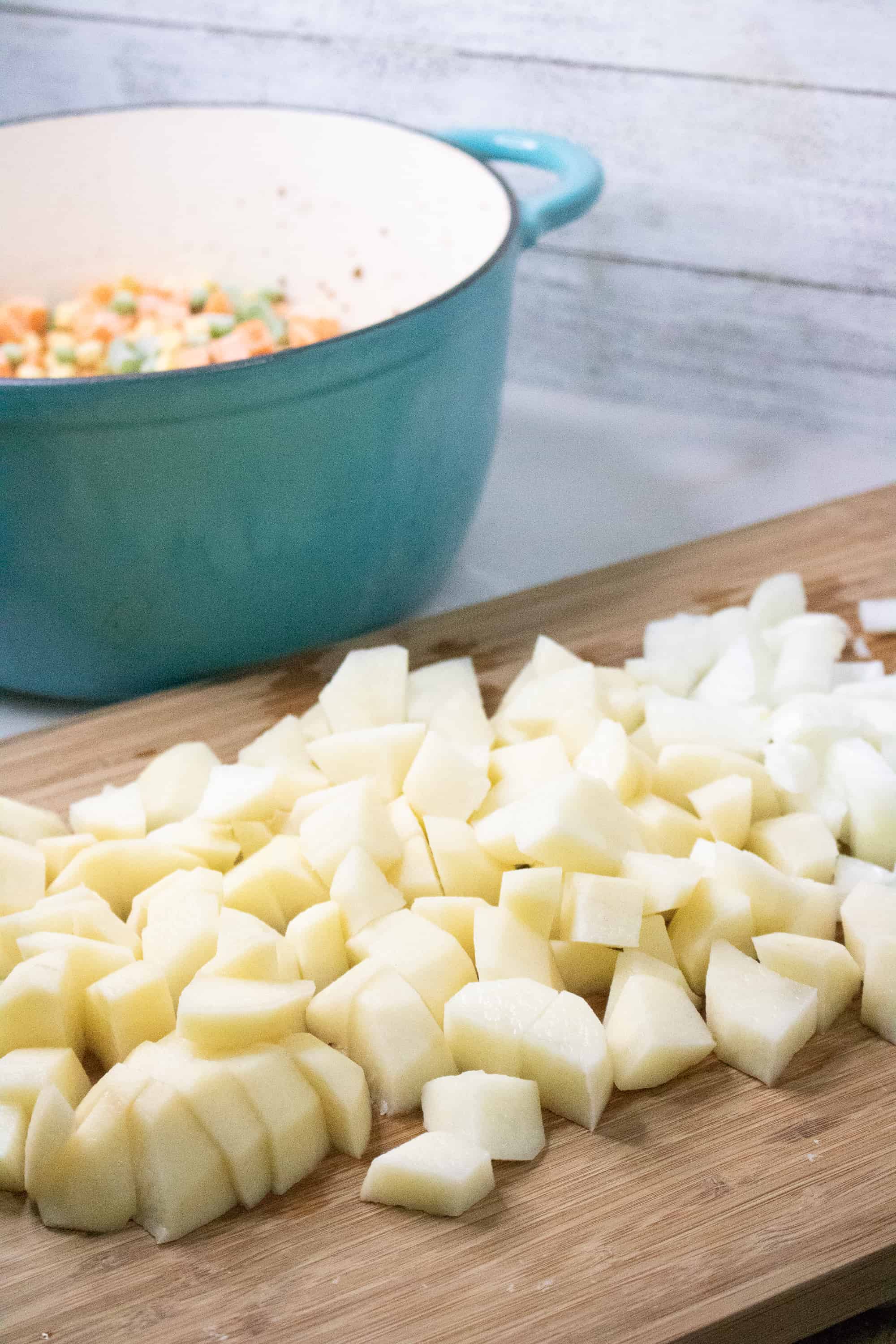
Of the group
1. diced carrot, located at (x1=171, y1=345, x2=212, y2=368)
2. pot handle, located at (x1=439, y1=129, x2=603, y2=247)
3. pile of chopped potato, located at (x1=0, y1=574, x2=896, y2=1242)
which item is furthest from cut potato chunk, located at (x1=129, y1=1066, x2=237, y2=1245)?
pot handle, located at (x1=439, y1=129, x2=603, y2=247)

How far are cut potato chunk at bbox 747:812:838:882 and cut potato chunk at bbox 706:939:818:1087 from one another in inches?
4.9

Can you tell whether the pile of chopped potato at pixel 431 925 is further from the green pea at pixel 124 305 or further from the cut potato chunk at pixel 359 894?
the green pea at pixel 124 305

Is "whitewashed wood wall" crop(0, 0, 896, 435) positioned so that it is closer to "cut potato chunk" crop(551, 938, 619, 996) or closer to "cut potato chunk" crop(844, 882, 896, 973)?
"cut potato chunk" crop(844, 882, 896, 973)

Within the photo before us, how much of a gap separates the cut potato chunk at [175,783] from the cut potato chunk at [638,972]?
0.44 meters

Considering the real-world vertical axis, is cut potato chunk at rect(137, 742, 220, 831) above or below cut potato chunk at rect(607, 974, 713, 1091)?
below

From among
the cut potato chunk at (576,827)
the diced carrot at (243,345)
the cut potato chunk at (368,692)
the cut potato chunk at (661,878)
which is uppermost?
the diced carrot at (243,345)

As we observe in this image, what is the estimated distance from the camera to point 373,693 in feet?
4.25

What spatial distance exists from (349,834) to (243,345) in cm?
67

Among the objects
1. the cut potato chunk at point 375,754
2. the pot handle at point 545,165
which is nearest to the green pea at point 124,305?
the pot handle at point 545,165

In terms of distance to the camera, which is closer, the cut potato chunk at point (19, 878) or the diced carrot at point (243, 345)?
the cut potato chunk at point (19, 878)

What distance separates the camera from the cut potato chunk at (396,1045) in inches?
37.6

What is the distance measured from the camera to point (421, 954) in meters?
1.02

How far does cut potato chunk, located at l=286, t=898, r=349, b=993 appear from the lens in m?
1.04

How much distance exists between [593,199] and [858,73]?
406 millimetres
